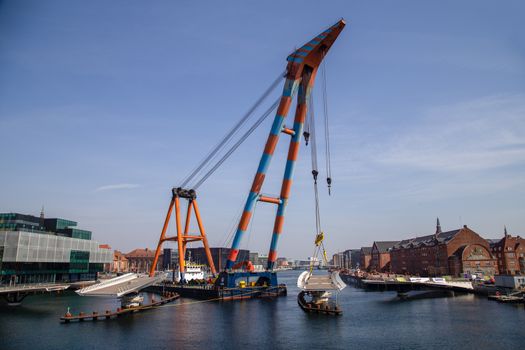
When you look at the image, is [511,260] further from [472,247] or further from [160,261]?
[160,261]

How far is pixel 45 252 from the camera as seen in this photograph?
210 ft

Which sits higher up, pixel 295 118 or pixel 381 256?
pixel 295 118

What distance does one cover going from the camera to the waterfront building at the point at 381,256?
120 m

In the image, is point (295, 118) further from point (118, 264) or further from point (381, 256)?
point (118, 264)

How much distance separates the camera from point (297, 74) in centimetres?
5034

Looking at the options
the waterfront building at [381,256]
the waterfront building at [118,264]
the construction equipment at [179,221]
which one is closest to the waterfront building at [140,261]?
the waterfront building at [118,264]

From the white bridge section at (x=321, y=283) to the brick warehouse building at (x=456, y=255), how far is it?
43717 mm

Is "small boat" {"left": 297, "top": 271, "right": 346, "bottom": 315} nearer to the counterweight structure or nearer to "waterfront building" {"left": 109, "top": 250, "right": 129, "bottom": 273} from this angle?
the counterweight structure

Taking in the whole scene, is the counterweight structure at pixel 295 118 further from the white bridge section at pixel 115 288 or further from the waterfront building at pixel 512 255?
the waterfront building at pixel 512 255

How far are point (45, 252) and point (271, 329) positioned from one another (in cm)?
4798

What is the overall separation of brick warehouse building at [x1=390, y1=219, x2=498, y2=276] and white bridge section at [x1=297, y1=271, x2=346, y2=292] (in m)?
43.7

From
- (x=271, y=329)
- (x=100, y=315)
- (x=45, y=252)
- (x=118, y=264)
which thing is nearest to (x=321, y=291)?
(x=271, y=329)

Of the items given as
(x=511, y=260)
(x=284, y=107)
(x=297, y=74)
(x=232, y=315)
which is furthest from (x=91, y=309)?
(x=511, y=260)

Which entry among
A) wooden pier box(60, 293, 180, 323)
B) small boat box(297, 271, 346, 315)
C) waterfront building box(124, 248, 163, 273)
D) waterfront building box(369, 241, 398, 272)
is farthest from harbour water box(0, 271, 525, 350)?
waterfront building box(124, 248, 163, 273)
